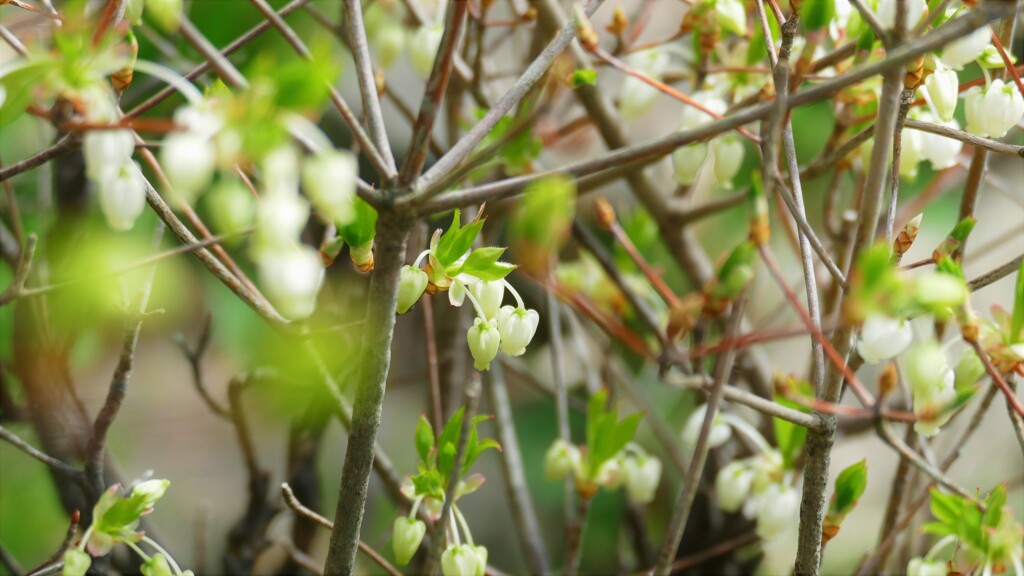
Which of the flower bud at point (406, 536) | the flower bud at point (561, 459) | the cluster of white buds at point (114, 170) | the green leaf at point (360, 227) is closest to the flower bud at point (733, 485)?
the flower bud at point (561, 459)

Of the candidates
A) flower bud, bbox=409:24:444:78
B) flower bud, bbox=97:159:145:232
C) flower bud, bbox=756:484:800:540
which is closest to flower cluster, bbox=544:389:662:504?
flower bud, bbox=756:484:800:540

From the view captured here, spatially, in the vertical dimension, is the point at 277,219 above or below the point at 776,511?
below

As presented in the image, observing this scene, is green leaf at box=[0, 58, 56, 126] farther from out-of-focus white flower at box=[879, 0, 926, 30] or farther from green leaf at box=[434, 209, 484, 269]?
out-of-focus white flower at box=[879, 0, 926, 30]

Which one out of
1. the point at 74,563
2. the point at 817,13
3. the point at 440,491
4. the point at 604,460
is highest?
the point at 817,13

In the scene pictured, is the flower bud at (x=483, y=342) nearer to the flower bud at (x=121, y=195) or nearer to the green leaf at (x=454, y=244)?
the green leaf at (x=454, y=244)

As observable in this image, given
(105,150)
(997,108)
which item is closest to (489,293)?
(105,150)

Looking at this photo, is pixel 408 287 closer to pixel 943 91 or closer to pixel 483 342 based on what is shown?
pixel 483 342
